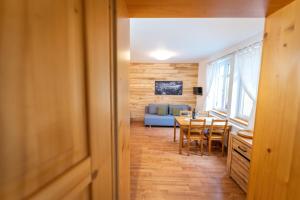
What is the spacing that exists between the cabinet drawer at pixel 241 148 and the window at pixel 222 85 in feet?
5.76

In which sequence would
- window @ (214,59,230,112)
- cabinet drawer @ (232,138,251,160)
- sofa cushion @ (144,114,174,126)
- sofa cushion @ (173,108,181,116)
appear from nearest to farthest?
cabinet drawer @ (232,138,251,160) → window @ (214,59,230,112) → sofa cushion @ (144,114,174,126) → sofa cushion @ (173,108,181,116)

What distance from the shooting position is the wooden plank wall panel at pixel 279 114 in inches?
33.2

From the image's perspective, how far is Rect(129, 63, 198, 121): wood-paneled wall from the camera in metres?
6.20

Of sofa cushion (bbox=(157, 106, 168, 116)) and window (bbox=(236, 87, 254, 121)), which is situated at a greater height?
window (bbox=(236, 87, 254, 121))

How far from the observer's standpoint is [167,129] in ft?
17.8

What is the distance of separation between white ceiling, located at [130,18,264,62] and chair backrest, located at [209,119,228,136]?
1715mm

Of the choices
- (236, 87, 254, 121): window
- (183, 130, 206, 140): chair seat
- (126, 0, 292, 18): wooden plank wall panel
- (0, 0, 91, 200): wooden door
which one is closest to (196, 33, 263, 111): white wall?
(236, 87, 254, 121): window

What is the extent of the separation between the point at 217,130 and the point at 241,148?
1.28m

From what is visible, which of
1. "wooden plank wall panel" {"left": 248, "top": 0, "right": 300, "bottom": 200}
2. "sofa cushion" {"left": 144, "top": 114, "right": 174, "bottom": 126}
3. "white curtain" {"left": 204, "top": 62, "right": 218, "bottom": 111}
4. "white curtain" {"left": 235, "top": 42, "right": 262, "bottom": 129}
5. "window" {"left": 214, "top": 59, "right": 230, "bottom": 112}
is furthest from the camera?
"sofa cushion" {"left": 144, "top": 114, "right": 174, "bottom": 126}

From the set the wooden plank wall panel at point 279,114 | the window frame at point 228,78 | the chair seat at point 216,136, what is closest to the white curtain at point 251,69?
the window frame at point 228,78

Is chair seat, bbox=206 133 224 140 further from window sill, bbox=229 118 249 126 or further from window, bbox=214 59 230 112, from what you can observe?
window, bbox=214 59 230 112

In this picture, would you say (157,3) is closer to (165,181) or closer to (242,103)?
(165,181)

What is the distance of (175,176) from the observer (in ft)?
8.49

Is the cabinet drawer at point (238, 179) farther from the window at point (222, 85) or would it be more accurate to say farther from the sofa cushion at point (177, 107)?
the sofa cushion at point (177, 107)
